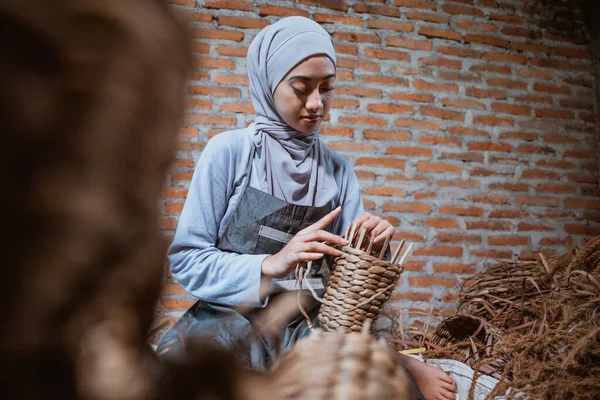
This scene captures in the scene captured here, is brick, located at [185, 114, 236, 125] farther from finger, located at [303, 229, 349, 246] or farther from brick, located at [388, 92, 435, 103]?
finger, located at [303, 229, 349, 246]

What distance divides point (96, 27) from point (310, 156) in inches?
53.5

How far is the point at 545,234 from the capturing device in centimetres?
260

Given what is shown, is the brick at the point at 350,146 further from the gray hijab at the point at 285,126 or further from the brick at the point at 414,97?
the gray hijab at the point at 285,126

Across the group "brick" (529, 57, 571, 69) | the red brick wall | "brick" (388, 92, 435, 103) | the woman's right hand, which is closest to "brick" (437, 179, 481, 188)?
the red brick wall

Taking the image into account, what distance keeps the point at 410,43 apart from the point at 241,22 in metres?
0.91

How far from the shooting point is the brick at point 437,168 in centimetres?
246

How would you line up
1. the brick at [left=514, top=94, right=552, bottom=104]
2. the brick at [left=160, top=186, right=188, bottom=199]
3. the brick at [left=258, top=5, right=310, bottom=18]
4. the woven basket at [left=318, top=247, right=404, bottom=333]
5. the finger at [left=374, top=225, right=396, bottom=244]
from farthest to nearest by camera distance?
the brick at [left=514, top=94, right=552, bottom=104], the brick at [left=258, top=5, right=310, bottom=18], the brick at [left=160, top=186, right=188, bottom=199], the finger at [left=374, top=225, right=396, bottom=244], the woven basket at [left=318, top=247, right=404, bottom=333]

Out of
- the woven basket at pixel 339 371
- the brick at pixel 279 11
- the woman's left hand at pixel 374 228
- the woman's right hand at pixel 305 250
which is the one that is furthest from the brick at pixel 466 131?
the woven basket at pixel 339 371

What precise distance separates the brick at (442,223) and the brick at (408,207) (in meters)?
0.06

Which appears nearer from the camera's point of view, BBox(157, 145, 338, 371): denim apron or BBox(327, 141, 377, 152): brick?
BBox(157, 145, 338, 371): denim apron

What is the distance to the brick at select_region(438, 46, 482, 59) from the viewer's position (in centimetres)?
252

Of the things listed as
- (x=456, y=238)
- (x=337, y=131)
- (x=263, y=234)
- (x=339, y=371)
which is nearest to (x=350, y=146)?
(x=337, y=131)

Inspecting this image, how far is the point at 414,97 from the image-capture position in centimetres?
246

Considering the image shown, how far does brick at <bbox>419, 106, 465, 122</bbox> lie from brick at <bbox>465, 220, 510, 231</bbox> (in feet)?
1.87
